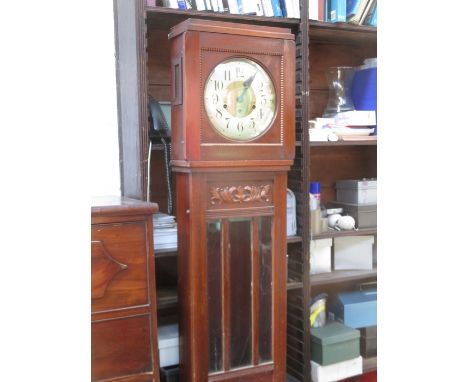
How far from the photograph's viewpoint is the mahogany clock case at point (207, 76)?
4.74 ft

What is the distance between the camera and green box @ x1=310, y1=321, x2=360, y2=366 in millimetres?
1987

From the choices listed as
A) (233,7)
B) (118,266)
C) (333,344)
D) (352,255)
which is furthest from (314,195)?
(118,266)

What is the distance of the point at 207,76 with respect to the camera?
147 cm

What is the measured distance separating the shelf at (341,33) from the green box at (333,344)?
1196 millimetres

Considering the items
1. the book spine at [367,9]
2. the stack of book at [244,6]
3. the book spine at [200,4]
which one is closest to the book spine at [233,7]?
the stack of book at [244,6]

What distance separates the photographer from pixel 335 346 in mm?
2008

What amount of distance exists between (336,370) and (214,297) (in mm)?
763

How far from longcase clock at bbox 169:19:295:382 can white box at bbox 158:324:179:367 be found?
0.07 m

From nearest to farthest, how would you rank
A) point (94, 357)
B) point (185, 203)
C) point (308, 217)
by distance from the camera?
point (94, 357) → point (185, 203) → point (308, 217)

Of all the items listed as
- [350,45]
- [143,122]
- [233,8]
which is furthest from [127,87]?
[350,45]

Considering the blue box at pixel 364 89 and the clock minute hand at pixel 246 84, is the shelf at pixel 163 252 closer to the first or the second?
the clock minute hand at pixel 246 84
